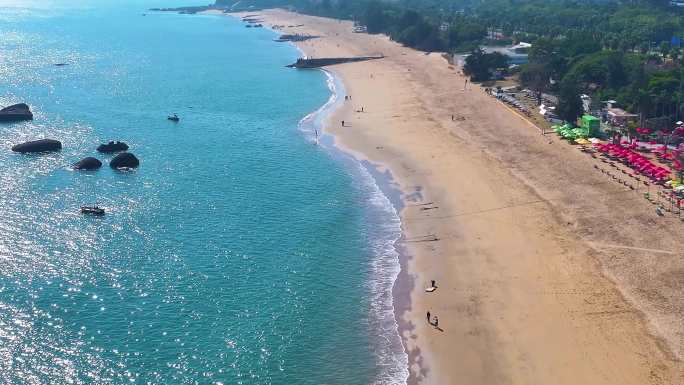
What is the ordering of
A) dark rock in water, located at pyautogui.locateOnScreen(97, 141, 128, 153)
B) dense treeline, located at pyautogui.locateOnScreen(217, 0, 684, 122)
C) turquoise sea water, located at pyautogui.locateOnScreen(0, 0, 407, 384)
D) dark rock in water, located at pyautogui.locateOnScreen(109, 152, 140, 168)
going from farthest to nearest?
dense treeline, located at pyautogui.locateOnScreen(217, 0, 684, 122)
dark rock in water, located at pyautogui.locateOnScreen(97, 141, 128, 153)
dark rock in water, located at pyautogui.locateOnScreen(109, 152, 140, 168)
turquoise sea water, located at pyautogui.locateOnScreen(0, 0, 407, 384)

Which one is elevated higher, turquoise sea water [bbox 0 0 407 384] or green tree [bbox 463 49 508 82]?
green tree [bbox 463 49 508 82]

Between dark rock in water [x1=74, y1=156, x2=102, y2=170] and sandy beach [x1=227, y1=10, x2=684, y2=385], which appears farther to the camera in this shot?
dark rock in water [x1=74, y1=156, x2=102, y2=170]

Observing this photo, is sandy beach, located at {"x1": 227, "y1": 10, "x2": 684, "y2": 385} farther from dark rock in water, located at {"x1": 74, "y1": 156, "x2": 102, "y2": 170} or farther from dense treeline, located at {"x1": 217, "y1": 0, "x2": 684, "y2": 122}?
dark rock in water, located at {"x1": 74, "y1": 156, "x2": 102, "y2": 170}

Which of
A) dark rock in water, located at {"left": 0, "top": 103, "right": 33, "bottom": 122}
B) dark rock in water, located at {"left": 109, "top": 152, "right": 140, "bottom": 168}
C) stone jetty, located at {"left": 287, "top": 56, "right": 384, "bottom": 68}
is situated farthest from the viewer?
stone jetty, located at {"left": 287, "top": 56, "right": 384, "bottom": 68}

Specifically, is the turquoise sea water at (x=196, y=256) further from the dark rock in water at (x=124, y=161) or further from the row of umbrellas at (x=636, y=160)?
the row of umbrellas at (x=636, y=160)

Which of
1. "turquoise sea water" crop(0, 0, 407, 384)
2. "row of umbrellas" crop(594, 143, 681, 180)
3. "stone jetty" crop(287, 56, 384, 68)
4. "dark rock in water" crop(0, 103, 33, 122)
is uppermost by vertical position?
"stone jetty" crop(287, 56, 384, 68)

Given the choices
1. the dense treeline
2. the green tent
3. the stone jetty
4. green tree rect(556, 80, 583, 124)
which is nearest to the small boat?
the green tent

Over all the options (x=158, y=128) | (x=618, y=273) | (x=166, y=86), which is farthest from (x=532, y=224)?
(x=166, y=86)
